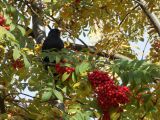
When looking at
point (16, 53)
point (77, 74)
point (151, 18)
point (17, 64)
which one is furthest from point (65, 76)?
point (151, 18)

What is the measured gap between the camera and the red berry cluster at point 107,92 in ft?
9.95

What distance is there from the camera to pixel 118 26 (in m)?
6.11

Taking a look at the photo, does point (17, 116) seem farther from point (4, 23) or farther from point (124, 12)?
point (124, 12)

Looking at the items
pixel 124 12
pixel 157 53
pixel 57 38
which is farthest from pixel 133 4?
pixel 57 38

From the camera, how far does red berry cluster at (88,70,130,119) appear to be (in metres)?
3.03

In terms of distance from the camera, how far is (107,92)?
3027mm

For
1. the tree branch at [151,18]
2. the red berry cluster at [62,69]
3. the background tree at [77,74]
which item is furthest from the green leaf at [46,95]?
the tree branch at [151,18]

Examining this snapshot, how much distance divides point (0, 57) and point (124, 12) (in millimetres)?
2103

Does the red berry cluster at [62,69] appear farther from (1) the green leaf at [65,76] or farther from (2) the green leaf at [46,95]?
(2) the green leaf at [46,95]

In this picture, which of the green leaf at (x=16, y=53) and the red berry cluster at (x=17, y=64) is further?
the red berry cluster at (x=17, y=64)

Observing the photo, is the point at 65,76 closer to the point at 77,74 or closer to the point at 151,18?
the point at 77,74

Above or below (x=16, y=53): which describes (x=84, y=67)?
below

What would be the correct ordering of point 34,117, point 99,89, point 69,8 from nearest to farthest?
point 99,89, point 34,117, point 69,8

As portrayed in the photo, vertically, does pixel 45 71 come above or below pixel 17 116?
above
